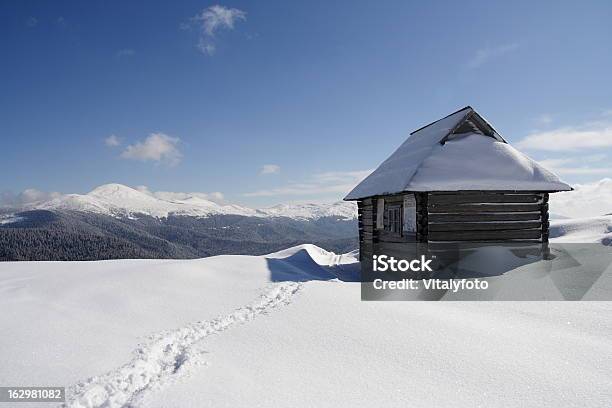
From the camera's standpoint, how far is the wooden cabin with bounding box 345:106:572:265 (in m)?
11.3

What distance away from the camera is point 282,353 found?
4434mm

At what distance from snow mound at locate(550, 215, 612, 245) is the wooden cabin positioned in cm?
542

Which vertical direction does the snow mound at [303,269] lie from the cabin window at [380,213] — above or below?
below

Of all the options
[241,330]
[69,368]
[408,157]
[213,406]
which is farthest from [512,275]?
[69,368]

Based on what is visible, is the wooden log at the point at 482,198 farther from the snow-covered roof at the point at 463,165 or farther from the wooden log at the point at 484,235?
the wooden log at the point at 484,235

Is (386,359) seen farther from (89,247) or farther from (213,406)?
(89,247)

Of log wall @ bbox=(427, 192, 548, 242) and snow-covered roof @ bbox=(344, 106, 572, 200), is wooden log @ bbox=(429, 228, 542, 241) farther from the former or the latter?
snow-covered roof @ bbox=(344, 106, 572, 200)

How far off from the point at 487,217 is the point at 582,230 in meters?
9.83

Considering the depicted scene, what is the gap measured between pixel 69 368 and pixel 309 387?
265cm

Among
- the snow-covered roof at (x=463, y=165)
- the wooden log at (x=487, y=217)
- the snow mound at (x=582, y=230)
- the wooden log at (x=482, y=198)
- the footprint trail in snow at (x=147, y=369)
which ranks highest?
the snow-covered roof at (x=463, y=165)

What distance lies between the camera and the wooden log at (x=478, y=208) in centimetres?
1152

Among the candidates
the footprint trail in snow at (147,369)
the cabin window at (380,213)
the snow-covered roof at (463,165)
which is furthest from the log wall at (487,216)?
the footprint trail in snow at (147,369)

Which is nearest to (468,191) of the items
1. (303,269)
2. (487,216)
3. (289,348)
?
(487,216)

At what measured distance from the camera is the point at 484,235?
1172 centimetres
